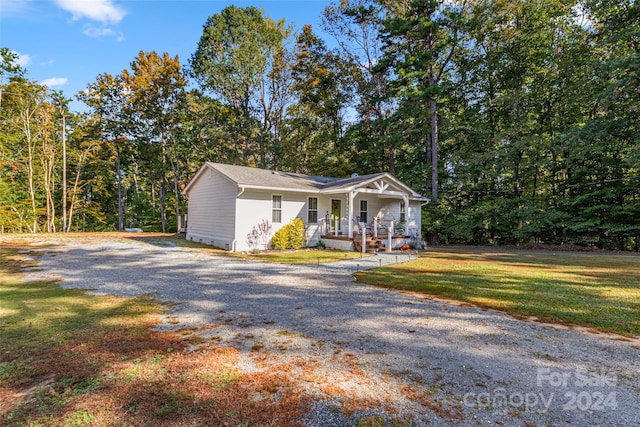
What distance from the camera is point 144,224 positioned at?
32156mm

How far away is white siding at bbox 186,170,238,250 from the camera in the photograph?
13664mm

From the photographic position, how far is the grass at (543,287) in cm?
502

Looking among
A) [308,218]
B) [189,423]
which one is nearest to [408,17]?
[308,218]

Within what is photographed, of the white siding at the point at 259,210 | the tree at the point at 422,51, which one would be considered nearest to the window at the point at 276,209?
the white siding at the point at 259,210

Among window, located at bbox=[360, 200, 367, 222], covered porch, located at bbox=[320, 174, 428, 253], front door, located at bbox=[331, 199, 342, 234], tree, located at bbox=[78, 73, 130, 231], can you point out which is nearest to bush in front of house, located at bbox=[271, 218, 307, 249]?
covered porch, located at bbox=[320, 174, 428, 253]

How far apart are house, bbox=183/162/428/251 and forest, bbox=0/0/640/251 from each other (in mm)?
4231

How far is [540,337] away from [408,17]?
819 inches

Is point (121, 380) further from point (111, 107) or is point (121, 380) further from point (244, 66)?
point (111, 107)

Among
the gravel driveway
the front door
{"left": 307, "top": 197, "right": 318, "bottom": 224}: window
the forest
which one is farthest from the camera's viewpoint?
the forest

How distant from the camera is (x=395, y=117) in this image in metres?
21.3

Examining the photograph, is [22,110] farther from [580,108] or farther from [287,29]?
[580,108]

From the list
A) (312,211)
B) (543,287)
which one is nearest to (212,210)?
(312,211)

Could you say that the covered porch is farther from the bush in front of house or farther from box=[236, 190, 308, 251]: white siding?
box=[236, 190, 308, 251]: white siding

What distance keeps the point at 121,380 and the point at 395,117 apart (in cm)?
2160
